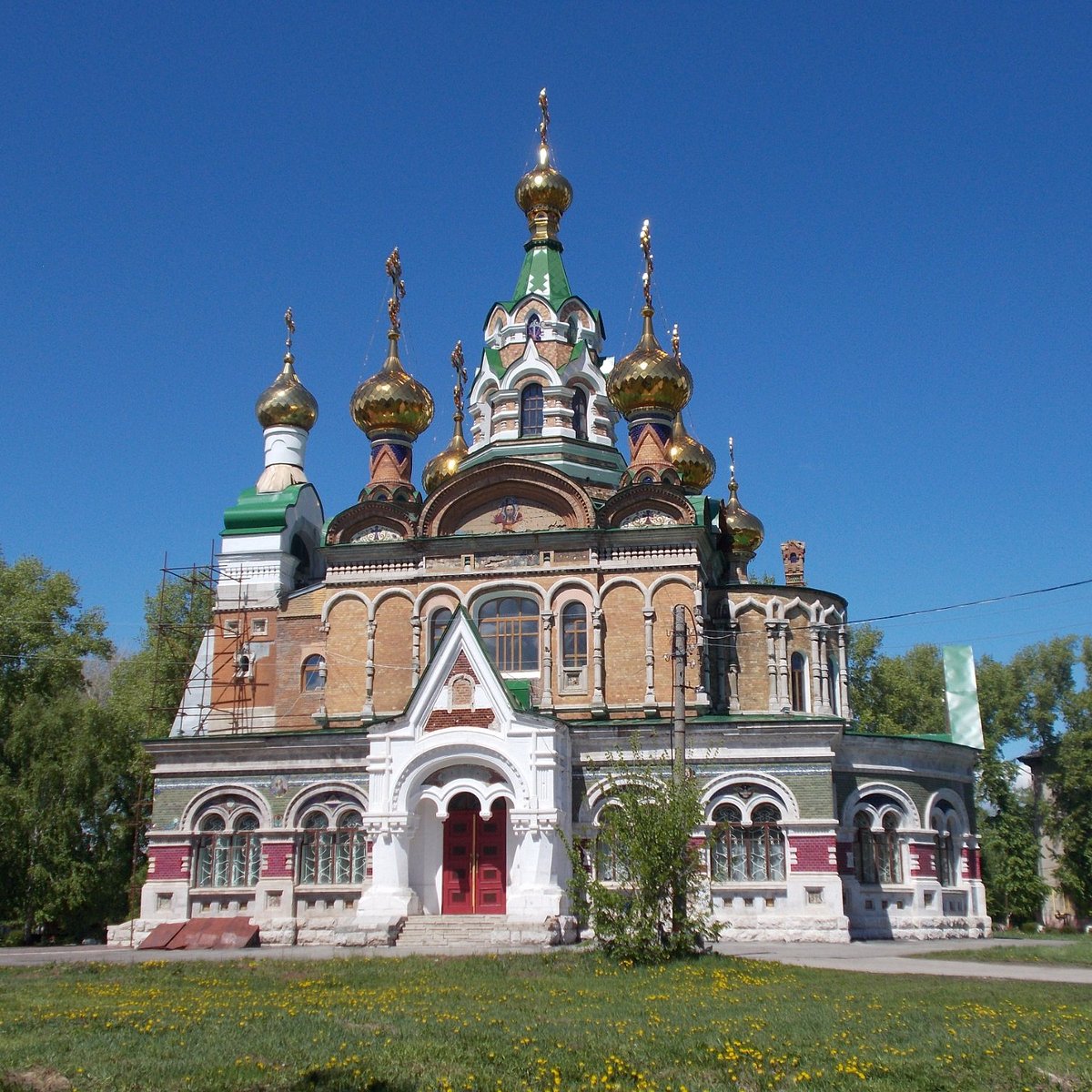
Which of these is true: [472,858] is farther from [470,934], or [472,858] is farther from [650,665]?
[650,665]

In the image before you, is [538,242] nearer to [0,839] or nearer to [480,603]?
[480,603]

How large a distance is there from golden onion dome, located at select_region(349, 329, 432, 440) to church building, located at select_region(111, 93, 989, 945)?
0.21ft

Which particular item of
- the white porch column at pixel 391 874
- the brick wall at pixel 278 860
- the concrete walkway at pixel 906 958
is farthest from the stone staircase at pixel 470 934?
the brick wall at pixel 278 860

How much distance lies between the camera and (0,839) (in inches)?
1168

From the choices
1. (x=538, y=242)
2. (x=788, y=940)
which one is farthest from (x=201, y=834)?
(x=538, y=242)

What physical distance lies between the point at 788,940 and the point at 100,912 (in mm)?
17716

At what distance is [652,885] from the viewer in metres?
17.1

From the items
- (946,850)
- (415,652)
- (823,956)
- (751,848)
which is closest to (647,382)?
(415,652)

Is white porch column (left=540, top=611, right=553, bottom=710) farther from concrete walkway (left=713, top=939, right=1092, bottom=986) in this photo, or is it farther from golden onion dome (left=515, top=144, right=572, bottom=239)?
golden onion dome (left=515, top=144, right=572, bottom=239)

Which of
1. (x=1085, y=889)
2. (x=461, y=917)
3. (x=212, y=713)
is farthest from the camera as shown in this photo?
(x=1085, y=889)

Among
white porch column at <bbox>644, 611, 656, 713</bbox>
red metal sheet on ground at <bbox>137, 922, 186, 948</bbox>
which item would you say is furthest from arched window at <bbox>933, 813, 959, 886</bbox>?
red metal sheet on ground at <bbox>137, 922, 186, 948</bbox>

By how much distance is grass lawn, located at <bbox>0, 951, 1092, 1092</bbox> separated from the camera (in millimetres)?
9109

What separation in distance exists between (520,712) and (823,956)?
22.9ft

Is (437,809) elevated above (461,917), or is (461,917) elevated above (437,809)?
(437,809)
